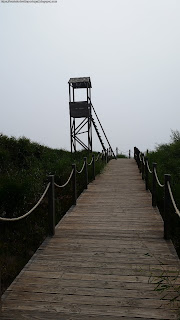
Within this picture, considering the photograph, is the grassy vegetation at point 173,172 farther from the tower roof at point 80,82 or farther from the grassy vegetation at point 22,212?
the tower roof at point 80,82

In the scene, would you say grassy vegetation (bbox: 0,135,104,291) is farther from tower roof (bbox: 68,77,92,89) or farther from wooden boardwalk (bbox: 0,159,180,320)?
tower roof (bbox: 68,77,92,89)

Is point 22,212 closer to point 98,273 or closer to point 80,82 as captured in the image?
point 98,273

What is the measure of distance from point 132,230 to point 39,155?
11636mm

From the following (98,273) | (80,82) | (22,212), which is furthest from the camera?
(80,82)

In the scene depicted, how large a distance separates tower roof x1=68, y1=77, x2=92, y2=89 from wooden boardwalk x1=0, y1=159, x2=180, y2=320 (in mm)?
16807

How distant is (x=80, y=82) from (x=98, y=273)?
64.9 feet

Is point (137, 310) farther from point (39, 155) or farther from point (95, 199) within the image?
point (39, 155)

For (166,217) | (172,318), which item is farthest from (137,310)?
(166,217)

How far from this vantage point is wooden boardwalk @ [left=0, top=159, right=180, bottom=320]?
3053mm

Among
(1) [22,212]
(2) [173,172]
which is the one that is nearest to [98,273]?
(1) [22,212]

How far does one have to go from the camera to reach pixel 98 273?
391cm

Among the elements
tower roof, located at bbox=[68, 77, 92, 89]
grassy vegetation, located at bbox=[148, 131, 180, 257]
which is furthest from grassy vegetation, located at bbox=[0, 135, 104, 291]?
tower roof, located at bbox=[68, 77, 92, 89]

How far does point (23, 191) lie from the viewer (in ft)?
26.2

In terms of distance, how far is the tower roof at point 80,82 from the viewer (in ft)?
72.6
